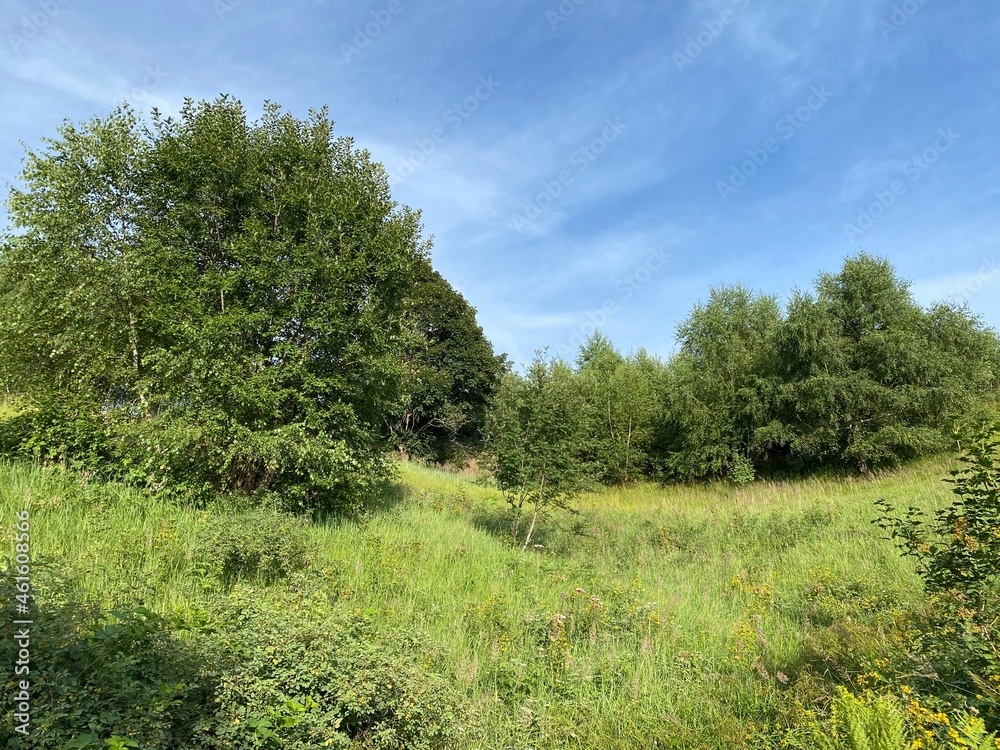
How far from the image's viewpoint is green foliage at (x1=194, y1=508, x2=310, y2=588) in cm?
618

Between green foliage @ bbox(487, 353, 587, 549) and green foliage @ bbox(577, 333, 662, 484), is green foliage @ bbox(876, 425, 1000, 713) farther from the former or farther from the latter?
green foliage @ bbox(577, 333, 662, 484)

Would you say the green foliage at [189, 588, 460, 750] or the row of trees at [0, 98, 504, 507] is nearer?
the green foliage at [189, 588, 460, 750]

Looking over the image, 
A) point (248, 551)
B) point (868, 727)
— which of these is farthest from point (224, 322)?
point (868, 727)

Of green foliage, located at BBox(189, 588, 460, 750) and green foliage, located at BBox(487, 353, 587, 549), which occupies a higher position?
green foliage, located at BBox(487, 353, 587, 549)

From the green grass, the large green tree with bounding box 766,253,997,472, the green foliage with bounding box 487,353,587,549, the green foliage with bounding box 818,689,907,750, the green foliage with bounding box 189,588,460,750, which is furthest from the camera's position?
the large green tree with bounding box 766,253,997,472

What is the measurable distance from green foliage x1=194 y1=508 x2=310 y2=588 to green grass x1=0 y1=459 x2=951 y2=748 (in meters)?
0.21

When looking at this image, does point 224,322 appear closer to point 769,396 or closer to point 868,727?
point 868,727

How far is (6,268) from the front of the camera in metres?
9.59

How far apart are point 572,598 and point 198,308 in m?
8.35

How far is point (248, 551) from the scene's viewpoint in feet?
20.8

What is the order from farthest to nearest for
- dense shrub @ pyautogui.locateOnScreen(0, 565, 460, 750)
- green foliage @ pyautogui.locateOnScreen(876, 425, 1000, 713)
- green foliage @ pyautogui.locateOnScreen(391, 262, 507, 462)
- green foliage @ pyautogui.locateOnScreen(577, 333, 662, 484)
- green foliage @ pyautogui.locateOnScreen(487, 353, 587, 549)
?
green foliage @ pyautogui.locateOnScreen(391, 262, 507, 462) → green foliage @ pyautogui.locateOnScreen(577, 333, 662, 484) → green foliage @ pyautogui.locateOnScreen(487, 353, 587, 549) → green foliage @ pyautogui.locateOnScreen(876, 425, 1000, 713) → dense shrub @ pyautogui.locateOnScreen(0, 565, 460, 750)

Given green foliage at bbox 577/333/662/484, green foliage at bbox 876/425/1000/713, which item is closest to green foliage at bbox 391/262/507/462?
green foliage at bbox 577/333/662/484

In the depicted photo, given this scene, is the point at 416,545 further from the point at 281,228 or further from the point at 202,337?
the point at 281,228

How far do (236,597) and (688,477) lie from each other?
90.3ft
